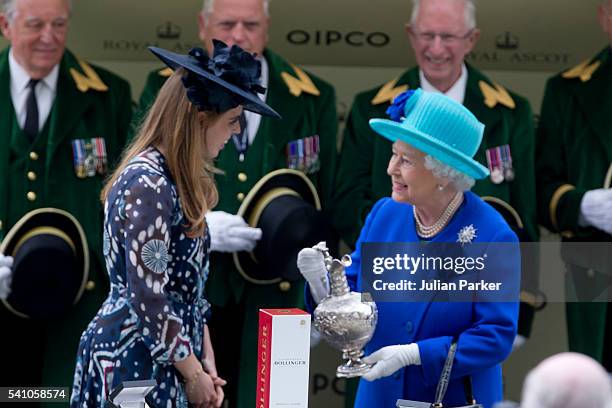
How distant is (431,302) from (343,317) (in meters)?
0.36

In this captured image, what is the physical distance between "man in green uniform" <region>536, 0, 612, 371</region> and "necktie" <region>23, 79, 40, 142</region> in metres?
2.07

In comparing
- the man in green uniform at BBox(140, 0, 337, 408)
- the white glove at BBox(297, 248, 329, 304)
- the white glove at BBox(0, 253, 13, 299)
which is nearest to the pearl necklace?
the white glove at BBox(297, 248, 329, 304)

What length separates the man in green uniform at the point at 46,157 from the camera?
15.8 ft

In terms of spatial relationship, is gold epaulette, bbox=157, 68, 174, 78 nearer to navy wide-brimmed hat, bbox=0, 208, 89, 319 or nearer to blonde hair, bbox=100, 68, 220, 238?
navy wide-brimmed hat, bbox=0, 208, 89, 319

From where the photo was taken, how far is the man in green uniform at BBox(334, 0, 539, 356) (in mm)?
5012

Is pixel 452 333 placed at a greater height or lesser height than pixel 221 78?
lesser

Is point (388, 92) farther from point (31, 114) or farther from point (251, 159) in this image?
point (31, 114)

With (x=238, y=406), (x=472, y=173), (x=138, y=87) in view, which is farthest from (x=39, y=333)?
(x=472, y=173)

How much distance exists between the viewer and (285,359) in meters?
3.02

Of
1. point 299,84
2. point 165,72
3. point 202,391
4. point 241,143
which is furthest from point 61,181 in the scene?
point 202,391

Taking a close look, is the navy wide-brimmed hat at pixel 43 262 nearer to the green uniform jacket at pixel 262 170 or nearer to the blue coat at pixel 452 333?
the green uniform jacket at pixel 262 170

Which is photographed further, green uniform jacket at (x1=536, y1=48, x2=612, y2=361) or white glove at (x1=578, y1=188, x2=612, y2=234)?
green uniform jacket at (x1=536, y1=48, x2=612, y2=361)

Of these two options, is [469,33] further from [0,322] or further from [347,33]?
[0,322]

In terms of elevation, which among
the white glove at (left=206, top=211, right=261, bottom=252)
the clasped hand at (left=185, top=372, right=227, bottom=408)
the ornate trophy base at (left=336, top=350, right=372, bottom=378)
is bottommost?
the clasped hand at (left=185, top=372, right=227, bottom=408)
